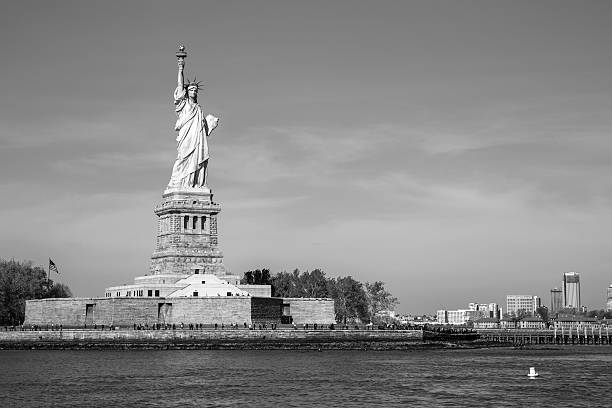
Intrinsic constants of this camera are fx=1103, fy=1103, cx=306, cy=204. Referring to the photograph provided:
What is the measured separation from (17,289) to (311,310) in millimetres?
31022

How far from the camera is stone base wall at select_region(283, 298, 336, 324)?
104 metres

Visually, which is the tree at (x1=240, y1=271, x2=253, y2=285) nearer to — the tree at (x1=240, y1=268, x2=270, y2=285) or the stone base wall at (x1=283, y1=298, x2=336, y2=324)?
the tree at (x1=240, y1=268, x2=270, y2=285)

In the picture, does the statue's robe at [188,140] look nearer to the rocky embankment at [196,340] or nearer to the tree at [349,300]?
the rocky embankment at [196,340]

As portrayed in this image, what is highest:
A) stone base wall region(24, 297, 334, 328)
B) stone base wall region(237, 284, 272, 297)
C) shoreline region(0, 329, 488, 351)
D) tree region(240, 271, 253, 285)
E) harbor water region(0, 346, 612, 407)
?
tree region(240, 271, 253, 285)

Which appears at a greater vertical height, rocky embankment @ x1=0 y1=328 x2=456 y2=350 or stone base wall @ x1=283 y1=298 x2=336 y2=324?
stone base wall @ x1=283 y1=298 x2=336 y2=324

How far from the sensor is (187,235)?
106 m

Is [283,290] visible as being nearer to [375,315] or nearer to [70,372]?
[375,315]

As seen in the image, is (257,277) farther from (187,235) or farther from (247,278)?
(187,235)

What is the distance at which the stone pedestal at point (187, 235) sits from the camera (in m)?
105

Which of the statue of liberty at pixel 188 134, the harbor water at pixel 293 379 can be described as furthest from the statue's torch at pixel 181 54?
the harbor water at pixel 293 379

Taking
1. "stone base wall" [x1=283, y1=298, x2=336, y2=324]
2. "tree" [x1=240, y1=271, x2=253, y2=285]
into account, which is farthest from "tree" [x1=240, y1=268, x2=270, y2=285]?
"stone base wall" [x1=283, y1=298, x2=336, y2=324]

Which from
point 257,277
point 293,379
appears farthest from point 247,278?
point 293,379

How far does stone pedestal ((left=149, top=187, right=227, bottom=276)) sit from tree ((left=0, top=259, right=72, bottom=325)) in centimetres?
1470

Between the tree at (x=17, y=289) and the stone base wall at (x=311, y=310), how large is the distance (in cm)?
2842
